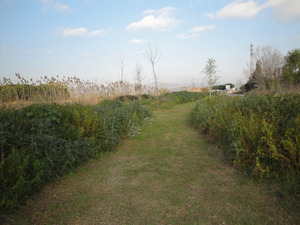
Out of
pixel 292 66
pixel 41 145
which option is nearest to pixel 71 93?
pixel 41 145

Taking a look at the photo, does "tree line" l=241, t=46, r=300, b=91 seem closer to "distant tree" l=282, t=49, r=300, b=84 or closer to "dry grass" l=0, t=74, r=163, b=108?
"distant tree" l=282, t=49, r=300, b=84

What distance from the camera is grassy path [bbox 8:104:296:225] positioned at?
84.4 inches

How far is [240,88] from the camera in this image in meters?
27.4

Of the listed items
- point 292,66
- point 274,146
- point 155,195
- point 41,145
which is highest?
point 292,66

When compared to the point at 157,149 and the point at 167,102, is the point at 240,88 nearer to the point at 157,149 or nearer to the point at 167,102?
the point at 167,102

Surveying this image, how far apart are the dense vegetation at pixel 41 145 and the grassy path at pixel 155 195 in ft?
0.75

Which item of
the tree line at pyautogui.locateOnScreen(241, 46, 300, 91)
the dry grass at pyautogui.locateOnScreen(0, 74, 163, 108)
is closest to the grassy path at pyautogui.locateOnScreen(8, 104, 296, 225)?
the dry grass at pyautogui.locateOnScreen(0, 74, 163, 108)

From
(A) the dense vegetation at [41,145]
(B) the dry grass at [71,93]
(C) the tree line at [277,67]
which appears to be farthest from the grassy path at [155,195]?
(C) the tree line at [277,67]

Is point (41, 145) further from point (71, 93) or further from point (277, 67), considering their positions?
point (277, 67)

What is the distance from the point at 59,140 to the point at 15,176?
97 centimetres

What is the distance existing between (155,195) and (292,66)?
25359 millimetres

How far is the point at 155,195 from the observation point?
2.60 metres

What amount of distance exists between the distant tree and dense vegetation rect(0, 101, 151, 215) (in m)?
23.0

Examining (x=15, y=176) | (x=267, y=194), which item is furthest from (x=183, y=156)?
(x=15, y=176)
